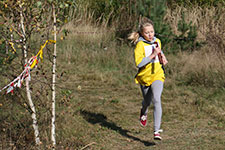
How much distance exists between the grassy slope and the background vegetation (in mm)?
15

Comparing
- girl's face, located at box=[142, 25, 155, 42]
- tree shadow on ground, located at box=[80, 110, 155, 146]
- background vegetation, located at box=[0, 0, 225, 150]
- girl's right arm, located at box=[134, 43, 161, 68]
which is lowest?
tree shadow on ground, located at box=[80, 110, 155, 146]

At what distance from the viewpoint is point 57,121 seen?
6430 millimetres

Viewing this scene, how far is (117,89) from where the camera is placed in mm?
10047

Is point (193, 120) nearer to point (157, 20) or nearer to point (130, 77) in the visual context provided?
point (130, 77)

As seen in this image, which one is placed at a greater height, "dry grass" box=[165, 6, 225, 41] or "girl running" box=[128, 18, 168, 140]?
"dry grass" box=[165, 6, 225, 41]

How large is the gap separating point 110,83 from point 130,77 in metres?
0.66

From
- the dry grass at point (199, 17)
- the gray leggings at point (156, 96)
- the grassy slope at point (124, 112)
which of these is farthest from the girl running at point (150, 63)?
the dry grass at point (199, 17)

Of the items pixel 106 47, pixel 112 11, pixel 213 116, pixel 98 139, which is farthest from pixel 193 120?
pixel 112 11

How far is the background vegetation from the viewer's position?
598 cm

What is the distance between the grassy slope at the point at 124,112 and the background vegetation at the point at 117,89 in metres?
0.01

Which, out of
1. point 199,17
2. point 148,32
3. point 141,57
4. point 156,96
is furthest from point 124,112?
point 199,17

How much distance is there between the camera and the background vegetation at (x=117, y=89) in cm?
598

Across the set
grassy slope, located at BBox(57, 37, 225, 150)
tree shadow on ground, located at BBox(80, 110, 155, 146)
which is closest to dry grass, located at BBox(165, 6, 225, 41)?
grassy slope, located at BBox(57, 37, 225, 150)

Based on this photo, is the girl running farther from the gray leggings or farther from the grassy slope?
the grassy slope
